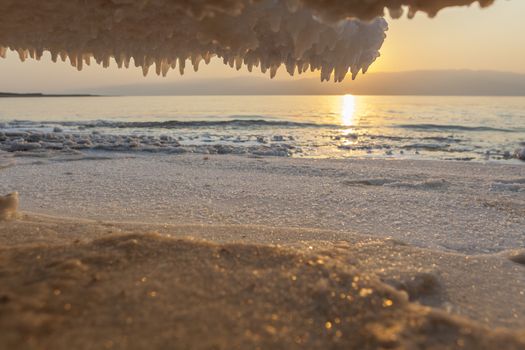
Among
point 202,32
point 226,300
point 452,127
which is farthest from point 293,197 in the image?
point 452,127

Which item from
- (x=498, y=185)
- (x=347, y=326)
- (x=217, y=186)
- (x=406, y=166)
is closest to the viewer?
(x=347, y=326)

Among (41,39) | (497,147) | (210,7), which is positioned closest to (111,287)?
(210,7)

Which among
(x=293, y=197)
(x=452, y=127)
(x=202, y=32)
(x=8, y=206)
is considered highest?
(x=202, y=32)

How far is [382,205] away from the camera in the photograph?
3.03 meters

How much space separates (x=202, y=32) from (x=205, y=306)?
3.40 ft

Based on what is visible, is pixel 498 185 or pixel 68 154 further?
pixel 68 154

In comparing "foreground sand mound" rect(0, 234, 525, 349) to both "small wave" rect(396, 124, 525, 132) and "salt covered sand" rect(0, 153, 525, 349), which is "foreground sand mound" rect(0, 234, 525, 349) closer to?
"salt covered sand" rect(0, 153, 525, 349)

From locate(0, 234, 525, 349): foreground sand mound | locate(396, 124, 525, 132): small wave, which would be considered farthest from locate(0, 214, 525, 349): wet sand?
locate(396, 124, 525, 132): small wave

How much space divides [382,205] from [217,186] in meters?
1.28

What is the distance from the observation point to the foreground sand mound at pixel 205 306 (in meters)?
0.96

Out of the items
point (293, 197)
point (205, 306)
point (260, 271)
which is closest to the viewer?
point (205, 306)

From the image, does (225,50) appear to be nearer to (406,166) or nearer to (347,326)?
(347,326)

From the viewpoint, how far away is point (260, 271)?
52.6 inches

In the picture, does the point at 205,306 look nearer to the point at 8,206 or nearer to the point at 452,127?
the point at 8,206
